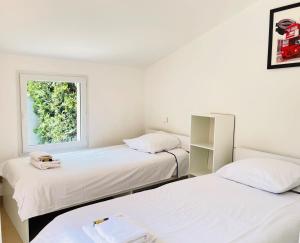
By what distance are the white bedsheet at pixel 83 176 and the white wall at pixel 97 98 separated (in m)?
0.58

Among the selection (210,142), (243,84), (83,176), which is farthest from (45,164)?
(243,84)

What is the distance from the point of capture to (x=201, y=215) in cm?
168

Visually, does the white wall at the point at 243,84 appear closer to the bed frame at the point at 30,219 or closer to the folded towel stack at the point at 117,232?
the bed frame at the point at 30,219

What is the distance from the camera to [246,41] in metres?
2.81

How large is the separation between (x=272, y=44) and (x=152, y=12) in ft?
4.12

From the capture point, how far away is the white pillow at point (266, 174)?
204 centimetres

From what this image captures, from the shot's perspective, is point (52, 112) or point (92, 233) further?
point (52, 112)

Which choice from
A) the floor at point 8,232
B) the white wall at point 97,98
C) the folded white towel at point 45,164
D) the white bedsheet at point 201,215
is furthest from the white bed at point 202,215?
the white wall at point 97,98

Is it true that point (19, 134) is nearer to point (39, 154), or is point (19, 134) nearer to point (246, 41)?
point (39, 154)

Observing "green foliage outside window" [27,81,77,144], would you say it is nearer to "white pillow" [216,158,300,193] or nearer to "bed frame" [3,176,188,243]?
"bed frame" [3,176,188,243]

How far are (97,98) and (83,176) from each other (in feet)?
5.34

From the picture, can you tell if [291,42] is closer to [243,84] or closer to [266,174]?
[243,84]

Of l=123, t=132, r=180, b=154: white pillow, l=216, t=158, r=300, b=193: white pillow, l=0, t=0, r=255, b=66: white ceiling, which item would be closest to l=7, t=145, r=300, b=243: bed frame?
l=216, t=158, r=300, b=193: white pillow

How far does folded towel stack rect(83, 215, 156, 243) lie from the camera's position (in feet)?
4.15
